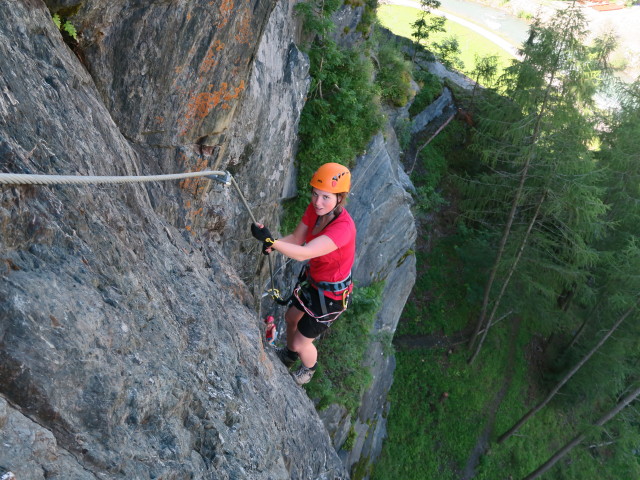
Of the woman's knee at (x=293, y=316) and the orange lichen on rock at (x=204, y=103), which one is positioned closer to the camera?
the orange lichen on rock at (x=204, y=103)

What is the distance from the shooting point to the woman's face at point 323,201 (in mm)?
4527

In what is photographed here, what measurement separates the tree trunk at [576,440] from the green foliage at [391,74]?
1236 cm

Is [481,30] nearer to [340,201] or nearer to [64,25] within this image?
[340,201]

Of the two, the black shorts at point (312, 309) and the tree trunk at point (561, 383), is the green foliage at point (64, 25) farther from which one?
the tree trunk at point (561, 383)

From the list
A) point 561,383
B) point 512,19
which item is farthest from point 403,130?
point 512,19

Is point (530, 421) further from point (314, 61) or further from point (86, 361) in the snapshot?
point (86, 361)

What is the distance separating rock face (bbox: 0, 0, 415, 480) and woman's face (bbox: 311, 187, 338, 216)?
50.4 inches

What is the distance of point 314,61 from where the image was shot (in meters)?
9.30

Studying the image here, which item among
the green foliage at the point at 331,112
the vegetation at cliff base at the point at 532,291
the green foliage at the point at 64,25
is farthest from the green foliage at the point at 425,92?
the green foliage at the point at 64,25

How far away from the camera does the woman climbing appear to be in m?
4.34

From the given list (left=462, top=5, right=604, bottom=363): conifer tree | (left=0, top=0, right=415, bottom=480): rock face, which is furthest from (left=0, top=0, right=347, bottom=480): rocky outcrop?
(left=462, top=5, right=604, bottom=363): conifer tree

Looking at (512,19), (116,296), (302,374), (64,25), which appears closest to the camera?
(116,296)

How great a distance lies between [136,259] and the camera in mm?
3170

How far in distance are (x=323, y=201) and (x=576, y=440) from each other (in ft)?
53.5
